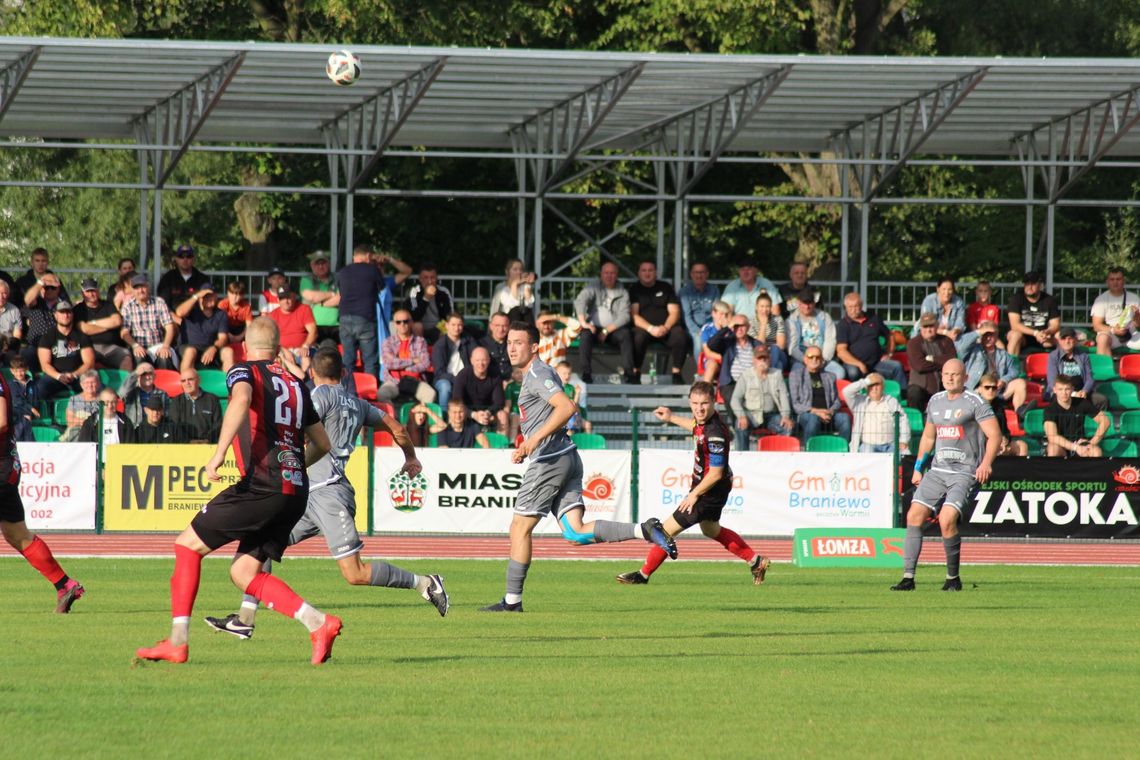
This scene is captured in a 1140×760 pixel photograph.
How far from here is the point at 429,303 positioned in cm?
2548

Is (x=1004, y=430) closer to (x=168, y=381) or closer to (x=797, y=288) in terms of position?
(x=797, y=288)

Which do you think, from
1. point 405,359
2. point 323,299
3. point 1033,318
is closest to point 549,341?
point 405,359

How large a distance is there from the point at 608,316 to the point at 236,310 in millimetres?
5548

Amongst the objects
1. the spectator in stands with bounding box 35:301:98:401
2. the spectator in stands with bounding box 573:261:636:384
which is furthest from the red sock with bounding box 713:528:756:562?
the spectator in stands with bounding box 35:301:98:401

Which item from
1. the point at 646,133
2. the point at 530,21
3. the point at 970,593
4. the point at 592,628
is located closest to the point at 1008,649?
the point at 592,628

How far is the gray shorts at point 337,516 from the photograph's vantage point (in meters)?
11.3

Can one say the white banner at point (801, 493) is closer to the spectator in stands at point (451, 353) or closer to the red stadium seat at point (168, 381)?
the spectator in stands at point (451, 353)

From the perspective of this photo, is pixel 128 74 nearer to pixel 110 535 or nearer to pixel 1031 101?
pixel 110 535

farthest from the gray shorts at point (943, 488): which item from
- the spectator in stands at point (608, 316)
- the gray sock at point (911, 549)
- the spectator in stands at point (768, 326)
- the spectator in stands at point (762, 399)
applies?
the spectator in stands at point (608, 316)

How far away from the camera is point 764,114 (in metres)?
27.4

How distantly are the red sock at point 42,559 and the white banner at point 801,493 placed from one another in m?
10.6

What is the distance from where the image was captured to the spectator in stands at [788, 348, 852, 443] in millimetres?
22938

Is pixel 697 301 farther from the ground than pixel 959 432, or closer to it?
farther from the ground

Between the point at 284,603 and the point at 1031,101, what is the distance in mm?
20695
